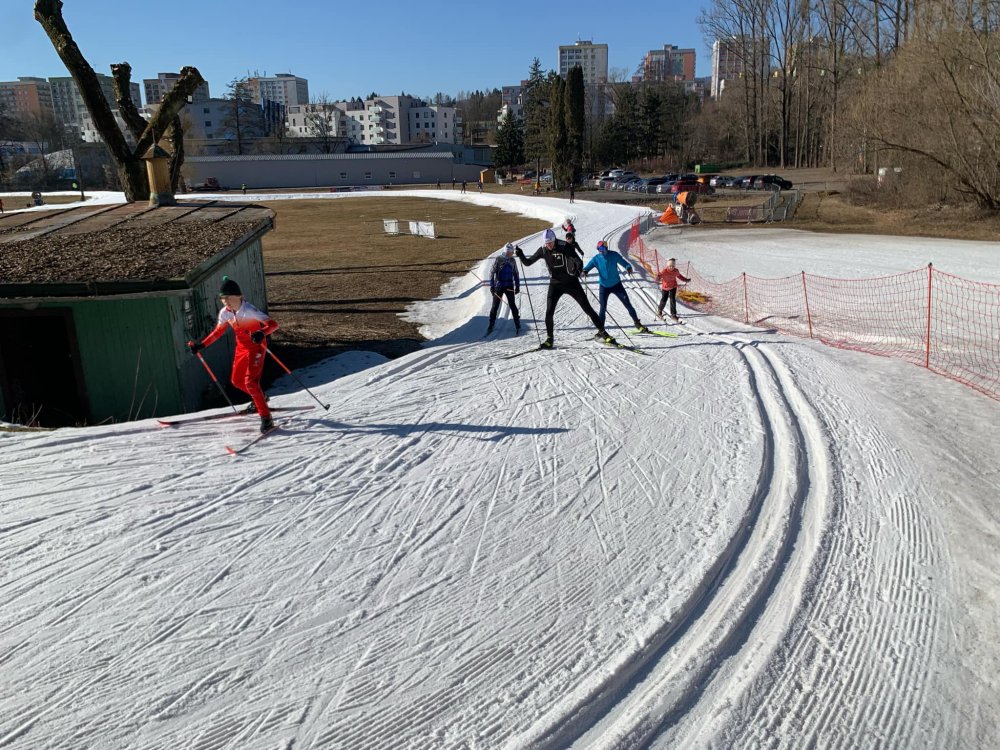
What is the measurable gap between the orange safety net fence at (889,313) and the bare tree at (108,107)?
1224 cm

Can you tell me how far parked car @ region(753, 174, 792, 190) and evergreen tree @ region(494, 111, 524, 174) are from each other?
39.3m

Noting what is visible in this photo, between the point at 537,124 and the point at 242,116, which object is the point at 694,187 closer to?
the point at 537,124

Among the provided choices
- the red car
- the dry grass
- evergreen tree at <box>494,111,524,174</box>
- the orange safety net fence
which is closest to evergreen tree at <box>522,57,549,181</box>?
evergreen tree at <box>494,111,524,174</box>

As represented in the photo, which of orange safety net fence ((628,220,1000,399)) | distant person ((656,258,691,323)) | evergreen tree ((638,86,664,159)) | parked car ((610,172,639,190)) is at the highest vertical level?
evergreen tree ((638,86,664,159))

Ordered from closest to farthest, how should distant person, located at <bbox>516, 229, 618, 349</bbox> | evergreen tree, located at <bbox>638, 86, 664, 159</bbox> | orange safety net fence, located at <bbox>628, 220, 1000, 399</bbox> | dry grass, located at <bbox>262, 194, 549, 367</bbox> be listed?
distant person, located at <bbox>516, 229, 618, 349</bbox>
orange safety net fence, located at <bbox>628, 220, 1000, 399</bbox>
dry grass, located at <bbox>262, 194, 549, 367</bbox>
evergreen tree, located at <bbox>638, 86, 664, 159</bbox>

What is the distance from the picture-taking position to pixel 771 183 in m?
49.2

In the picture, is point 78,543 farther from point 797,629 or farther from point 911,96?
point 911,96

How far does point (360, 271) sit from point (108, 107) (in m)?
7.47

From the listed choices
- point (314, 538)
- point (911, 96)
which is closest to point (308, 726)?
point (314, 538)

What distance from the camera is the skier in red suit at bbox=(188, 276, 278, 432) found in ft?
22.4

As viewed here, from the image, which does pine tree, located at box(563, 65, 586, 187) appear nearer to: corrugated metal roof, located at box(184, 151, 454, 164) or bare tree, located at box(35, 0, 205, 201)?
corrugated metal roof, located at box(184, 151, 454, 164)

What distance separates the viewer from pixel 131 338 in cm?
925

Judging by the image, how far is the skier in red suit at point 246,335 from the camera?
22.4 feet

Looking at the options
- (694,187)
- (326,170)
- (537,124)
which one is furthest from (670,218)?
(326,170)
